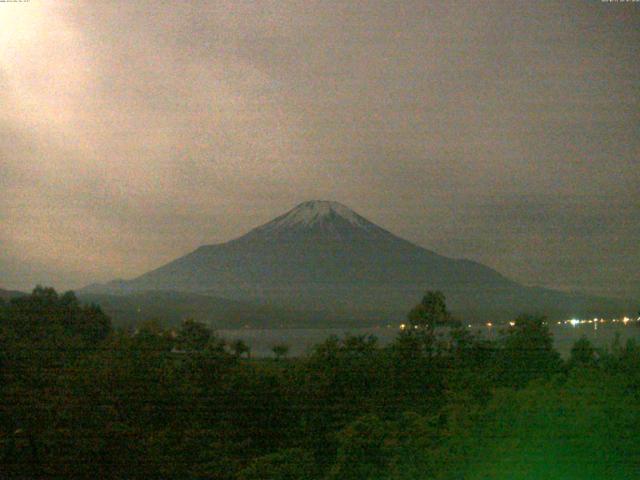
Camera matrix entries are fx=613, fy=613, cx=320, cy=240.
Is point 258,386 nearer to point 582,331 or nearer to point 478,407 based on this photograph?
point 478,407

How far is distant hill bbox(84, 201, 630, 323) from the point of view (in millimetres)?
6305

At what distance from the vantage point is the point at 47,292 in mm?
4336

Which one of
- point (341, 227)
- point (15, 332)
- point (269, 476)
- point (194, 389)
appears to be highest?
point (341, 227)

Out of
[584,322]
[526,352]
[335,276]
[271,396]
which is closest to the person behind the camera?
[526,352]

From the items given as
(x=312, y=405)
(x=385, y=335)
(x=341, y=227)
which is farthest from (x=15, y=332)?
(x=341, y=227)

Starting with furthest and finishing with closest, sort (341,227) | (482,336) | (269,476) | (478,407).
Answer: (341,227) → (482,336) → (269,476) → (478,407)

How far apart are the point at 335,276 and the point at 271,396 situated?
6968mm

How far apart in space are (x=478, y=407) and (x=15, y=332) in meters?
2.84

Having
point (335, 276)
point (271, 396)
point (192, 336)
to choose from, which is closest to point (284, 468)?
point (271, 396)

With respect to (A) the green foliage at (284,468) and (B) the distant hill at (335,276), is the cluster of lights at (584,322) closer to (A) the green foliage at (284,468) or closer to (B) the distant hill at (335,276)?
(B) the distant hill at (335,276)

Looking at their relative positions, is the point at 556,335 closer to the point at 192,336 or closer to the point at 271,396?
the point at 271,396

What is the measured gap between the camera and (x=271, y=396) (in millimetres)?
3742

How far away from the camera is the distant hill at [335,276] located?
630cm

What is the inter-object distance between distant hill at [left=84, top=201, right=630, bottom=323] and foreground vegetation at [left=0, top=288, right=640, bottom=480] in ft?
4.47
